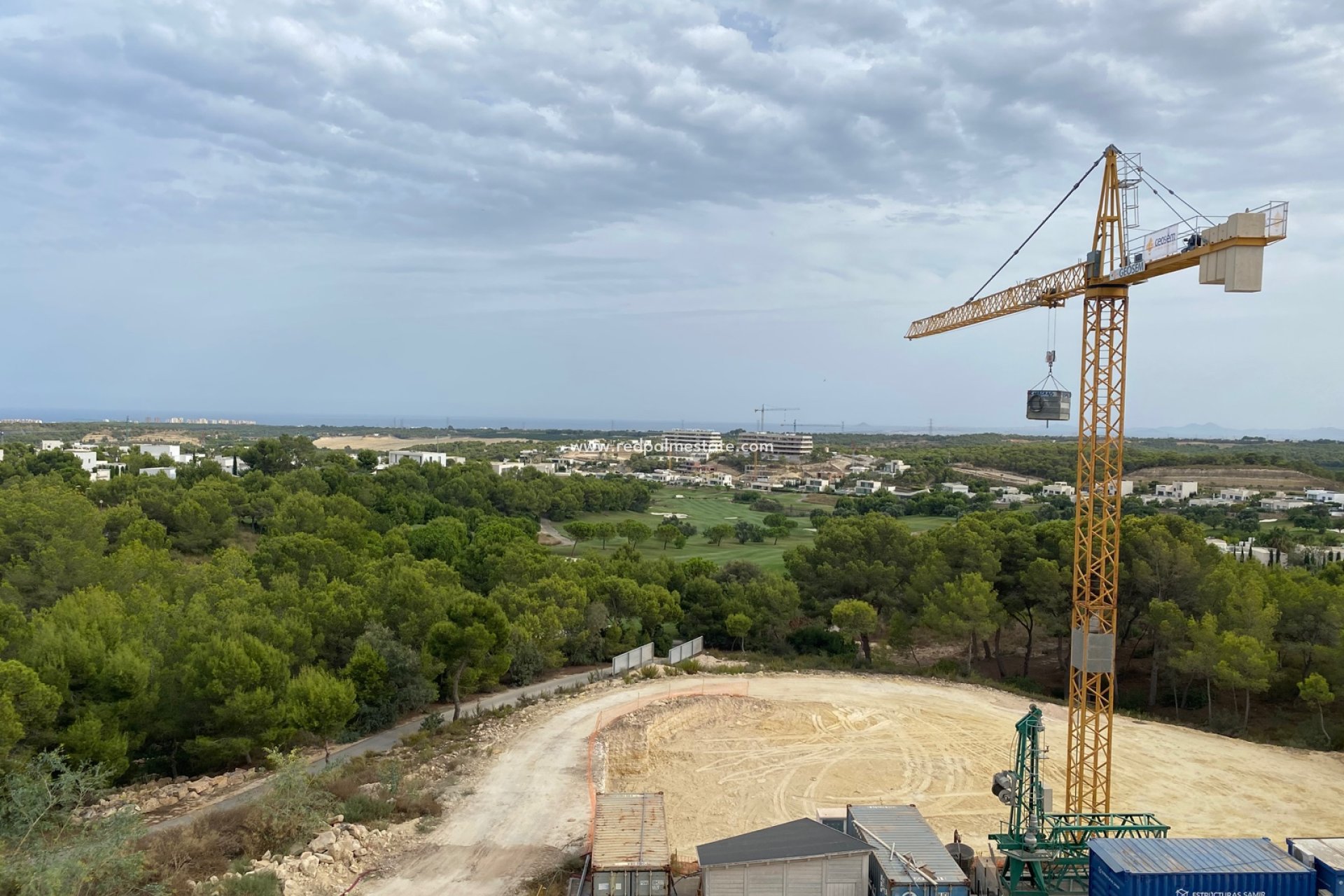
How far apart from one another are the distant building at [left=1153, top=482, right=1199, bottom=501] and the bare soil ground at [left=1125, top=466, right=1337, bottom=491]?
1480mm

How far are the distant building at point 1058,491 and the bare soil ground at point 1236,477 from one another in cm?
986

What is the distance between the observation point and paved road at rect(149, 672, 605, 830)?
18.6 meters

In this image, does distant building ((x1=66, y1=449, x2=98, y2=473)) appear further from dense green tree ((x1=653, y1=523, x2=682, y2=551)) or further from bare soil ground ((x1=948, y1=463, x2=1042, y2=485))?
bare soil ground ((x1=948, y1=463, x2=1042, y2=485))

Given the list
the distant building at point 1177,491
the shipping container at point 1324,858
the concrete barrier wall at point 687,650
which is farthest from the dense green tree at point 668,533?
the distant building at point 1177,491

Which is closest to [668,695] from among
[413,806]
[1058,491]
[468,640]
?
[468,640]

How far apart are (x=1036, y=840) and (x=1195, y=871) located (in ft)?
12.2

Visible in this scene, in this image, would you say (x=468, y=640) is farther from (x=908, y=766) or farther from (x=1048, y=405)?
(x=1048, y=405)

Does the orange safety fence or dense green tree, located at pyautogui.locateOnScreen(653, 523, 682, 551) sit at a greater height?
dense green tree, located at pyautogui.locateOnScreen(653, 523, 682, 551)

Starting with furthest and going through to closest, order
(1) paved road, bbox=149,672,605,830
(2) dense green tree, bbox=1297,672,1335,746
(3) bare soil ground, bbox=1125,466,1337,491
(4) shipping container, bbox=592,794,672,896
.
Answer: (3) bare soil ground, bbox=1125,466,1337,491 < (2) dense green tree, bbox=1297,672,1335,746 < (1) paved road, bbox=149,672,605,830 < (4) shipping container, bbox=592,794,672,896

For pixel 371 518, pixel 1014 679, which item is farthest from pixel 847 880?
pixel 371 518

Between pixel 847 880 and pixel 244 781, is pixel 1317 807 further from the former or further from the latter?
pixel 244 781

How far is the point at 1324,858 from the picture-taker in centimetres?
1320

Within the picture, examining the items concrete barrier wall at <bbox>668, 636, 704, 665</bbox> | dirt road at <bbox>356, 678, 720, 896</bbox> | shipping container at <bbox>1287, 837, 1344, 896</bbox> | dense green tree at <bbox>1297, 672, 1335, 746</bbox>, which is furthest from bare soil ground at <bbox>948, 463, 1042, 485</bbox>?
shipping container at <bbox>1287, 837, 1344, 896</bbox>

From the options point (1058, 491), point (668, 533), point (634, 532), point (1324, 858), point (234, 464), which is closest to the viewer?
point (1324, 858)
